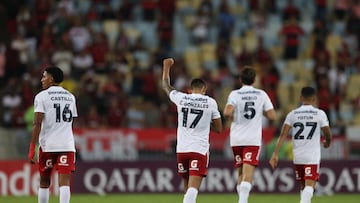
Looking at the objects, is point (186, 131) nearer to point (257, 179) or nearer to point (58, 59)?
point (257, 179)

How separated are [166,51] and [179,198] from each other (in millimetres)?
Result: 8185

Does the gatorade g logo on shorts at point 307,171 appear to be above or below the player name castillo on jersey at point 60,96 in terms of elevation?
below

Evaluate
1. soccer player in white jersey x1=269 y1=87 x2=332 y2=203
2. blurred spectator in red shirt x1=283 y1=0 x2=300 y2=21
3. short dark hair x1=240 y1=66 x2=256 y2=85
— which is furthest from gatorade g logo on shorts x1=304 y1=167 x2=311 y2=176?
blurred spectator in red shirt x1=283 y1=0 x2=300 y2=21

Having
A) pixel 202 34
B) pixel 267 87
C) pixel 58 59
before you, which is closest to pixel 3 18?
pixel 58 59

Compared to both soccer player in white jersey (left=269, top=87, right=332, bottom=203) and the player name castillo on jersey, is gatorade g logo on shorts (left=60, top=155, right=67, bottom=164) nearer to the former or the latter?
the player name castillo on jersey

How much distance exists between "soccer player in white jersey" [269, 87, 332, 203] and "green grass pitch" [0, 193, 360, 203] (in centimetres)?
418

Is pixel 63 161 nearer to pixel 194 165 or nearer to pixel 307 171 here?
pixel 194 165

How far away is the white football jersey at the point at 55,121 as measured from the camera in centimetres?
1670

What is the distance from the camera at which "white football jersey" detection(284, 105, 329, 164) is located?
1786 centimetres

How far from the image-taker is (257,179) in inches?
961

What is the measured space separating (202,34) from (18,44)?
A: 15.3ft

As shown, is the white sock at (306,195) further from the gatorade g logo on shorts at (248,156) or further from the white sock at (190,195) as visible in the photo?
the white sock at (190,195)

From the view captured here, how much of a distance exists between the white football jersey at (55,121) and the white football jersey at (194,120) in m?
1.55

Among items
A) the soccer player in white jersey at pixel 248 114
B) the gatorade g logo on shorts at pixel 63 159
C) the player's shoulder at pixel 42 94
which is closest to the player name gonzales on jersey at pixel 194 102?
the soccer player in white jersey at pixel 248 114
